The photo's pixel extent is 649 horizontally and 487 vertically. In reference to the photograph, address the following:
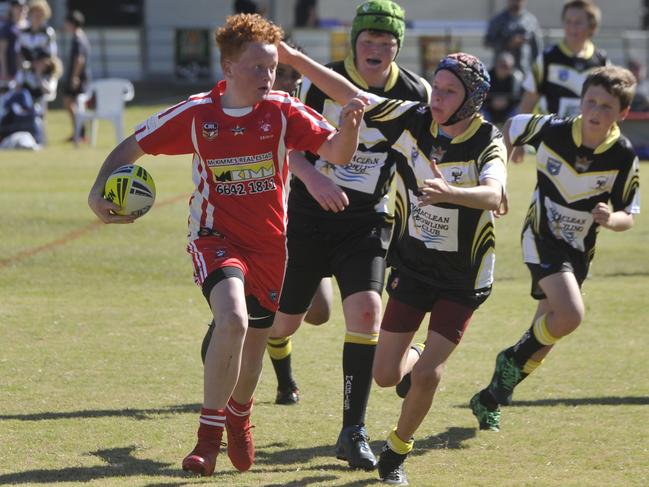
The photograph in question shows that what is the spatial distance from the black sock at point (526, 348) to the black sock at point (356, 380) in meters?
1.02

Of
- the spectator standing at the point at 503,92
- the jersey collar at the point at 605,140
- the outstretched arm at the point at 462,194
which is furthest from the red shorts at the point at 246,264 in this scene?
the spectator standing at the point at 503,92

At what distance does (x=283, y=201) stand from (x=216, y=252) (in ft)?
1.40

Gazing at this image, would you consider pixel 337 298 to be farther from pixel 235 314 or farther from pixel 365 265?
pixel 235 314

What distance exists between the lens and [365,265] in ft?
19.7

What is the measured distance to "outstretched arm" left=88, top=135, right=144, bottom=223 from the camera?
5.27m

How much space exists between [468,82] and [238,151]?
108 centimetres

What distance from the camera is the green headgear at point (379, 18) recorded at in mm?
6152

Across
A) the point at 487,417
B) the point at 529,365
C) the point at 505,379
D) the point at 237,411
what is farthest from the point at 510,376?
the point at 237,411

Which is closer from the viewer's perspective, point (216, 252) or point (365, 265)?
point (216, 252)

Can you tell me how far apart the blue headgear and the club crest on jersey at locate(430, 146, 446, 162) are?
14cm

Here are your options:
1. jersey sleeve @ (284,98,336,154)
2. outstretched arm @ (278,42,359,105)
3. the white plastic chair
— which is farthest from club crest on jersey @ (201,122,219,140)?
the white plastic chair

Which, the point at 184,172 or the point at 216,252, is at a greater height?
the point at 216,252

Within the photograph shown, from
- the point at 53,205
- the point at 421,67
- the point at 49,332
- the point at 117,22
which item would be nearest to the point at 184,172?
the point at 53,205

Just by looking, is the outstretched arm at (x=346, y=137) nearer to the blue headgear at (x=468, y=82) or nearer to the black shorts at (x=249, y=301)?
the blue headgear at (x=468, y=82)
